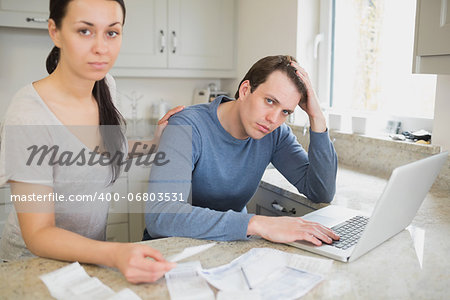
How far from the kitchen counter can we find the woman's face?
481 millimetres

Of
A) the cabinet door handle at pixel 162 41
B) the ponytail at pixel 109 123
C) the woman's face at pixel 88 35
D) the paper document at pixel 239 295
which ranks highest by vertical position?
the cabinet door handle at pixel 162 41

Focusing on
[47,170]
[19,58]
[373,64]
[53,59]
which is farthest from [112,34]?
[19,58]

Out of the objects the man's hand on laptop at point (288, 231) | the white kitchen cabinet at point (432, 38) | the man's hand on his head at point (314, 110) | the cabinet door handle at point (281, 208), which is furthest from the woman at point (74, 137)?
the white kitchen cabinet at point (432, 38)

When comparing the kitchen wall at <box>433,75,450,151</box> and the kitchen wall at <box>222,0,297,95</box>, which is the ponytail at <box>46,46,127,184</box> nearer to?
the kitchen wall at <box>433,75,450,151</box>

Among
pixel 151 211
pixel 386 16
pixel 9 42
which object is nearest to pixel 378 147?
pixel 386 16

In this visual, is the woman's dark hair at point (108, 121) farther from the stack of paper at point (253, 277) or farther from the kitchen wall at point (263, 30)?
the kitchen wall at point (263, 30)

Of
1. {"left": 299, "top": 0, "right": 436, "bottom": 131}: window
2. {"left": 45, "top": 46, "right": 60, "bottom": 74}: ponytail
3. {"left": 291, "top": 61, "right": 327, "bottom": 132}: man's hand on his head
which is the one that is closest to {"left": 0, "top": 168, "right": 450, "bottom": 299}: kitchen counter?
{"left": 291, "top": 61, "right": 327, "bottom": 132}: man's hand on his head

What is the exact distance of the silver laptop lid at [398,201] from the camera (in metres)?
0.90

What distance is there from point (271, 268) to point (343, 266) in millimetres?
176

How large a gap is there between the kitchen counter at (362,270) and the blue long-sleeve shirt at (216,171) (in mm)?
59

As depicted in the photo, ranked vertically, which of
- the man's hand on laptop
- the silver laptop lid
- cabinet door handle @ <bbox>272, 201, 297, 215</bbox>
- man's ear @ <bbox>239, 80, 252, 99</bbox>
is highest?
man's ear @ <bbox>239, 80, 252, 99</bbox>

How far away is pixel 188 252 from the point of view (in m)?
0.99

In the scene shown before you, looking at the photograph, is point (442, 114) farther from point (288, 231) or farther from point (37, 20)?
point (37, 20)

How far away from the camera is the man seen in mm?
1070
